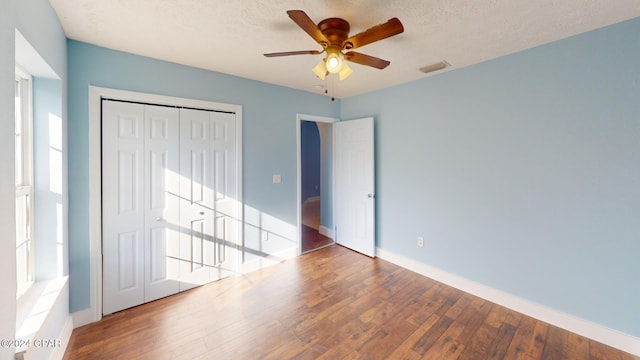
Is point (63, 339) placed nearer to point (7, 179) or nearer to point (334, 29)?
point (7, 179)

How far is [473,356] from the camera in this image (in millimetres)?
1809

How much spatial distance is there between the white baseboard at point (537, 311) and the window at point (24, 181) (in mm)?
3548

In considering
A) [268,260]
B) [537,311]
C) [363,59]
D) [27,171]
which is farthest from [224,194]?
[537,311]

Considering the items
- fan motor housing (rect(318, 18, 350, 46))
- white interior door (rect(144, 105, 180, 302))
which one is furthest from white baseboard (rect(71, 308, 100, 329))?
fan motor housing (rect(318, 18, 350, 46))

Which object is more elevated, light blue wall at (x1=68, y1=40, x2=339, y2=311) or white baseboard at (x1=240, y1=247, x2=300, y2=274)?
light blue wall at (x1=68, y1=40, x2=339, y2=311)

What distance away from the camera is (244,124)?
3.06m

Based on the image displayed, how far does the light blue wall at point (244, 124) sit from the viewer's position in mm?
2111

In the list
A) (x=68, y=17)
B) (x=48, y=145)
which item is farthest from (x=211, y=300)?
(x=68, y=17)

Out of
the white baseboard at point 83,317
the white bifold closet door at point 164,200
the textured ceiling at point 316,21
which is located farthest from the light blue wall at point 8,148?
the white baseboard at point 83,317

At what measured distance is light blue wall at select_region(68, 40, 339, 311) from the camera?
2111mm

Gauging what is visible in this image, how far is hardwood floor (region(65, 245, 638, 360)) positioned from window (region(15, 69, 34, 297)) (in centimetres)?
71

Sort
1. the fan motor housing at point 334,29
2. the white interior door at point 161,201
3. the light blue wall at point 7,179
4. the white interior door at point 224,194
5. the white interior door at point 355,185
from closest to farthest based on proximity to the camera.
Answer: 1. the light blue wall at point 7,179
2. the fan motor housing at point 334,29
3. the white interior door at point 161,201
4. the white interior door at point 224,194
5. the white interior door at point 355,185

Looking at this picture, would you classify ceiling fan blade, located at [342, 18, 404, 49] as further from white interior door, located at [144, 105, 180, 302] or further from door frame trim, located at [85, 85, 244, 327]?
door frame trim, located at [85, 85, 244, 327]

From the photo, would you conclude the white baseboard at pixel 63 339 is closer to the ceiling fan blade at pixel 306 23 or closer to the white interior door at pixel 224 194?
the white interior door at pixel 224 194
